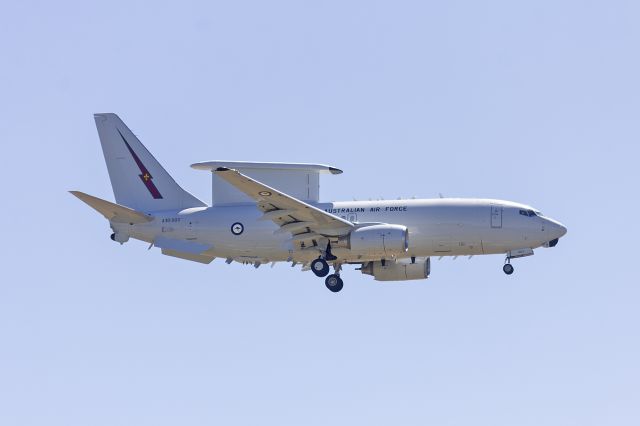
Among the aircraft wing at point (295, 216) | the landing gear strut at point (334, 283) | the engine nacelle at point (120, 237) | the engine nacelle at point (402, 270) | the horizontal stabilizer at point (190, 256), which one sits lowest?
the landing gear strut at point (334, 283)

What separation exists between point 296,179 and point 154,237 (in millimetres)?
7346

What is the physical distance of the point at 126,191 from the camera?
2628 inches

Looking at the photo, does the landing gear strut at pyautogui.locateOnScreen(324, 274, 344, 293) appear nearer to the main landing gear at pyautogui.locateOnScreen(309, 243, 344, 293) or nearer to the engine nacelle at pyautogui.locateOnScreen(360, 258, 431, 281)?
the main landing gear at pyautogui.locateOnScreen(309, 243, 344, 293)

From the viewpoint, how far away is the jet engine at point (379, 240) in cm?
5978

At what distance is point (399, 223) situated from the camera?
61.5 metres

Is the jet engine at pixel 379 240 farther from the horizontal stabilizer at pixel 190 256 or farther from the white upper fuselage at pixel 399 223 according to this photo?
the horizontal stabilizer at pixel 190 256

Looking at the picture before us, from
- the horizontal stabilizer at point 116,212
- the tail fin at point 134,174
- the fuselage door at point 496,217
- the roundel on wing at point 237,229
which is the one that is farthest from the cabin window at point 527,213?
the horizontal stabilizer at point 116,212

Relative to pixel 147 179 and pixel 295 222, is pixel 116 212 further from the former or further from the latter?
pixel 295 222

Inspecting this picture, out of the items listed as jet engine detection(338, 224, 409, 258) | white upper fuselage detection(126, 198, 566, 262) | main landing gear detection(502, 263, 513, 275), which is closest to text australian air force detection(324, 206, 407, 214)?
white upper fuselage detection(126, 198, 566, 262)

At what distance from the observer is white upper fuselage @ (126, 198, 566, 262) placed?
60.9 metres

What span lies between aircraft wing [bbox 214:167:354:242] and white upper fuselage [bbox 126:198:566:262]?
1.05 m

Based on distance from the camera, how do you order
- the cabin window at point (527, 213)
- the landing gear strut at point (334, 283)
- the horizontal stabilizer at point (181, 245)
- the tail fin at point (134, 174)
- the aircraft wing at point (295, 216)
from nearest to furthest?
the aircraft wing at point (295, 216) < the cabin window at point (527, 213) < the landing gear strut at point (334, 283) < the horizontal stabilizer at point (181, 245) < the tail fin at point (134, 174)

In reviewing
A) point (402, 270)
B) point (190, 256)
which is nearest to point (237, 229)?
point (190, 256)

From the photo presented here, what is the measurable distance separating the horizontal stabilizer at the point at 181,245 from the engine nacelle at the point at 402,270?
28.0 feet
